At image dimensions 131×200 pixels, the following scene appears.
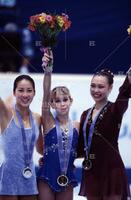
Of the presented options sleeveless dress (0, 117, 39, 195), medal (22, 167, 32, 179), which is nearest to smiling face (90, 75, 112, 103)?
sleeveless dress (0, 117, 39, 195)

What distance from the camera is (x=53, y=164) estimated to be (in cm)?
242

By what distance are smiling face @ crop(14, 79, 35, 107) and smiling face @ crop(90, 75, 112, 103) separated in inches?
11.8

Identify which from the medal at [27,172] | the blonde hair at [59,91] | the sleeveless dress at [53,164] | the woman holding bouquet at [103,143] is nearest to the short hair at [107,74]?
the woman holding bouquet at [103,143]

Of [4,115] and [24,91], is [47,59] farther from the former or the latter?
[4,115]

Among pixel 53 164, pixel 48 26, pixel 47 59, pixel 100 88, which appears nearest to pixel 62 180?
pixel 53 164

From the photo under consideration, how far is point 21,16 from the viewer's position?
8.38 feet

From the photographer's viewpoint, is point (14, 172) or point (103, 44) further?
point (103, 44)

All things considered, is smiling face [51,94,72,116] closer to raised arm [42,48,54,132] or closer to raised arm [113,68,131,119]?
raised arm [42,48,54,132]

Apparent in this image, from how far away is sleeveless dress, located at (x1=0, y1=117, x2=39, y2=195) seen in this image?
2395 mm

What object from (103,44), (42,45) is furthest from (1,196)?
(103,44)

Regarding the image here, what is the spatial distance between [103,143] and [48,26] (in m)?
0.61

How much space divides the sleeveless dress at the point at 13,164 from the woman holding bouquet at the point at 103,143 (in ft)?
0.91

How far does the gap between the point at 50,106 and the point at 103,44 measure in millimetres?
432

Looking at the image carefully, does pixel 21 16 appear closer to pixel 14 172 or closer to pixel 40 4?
pixel 40 4
